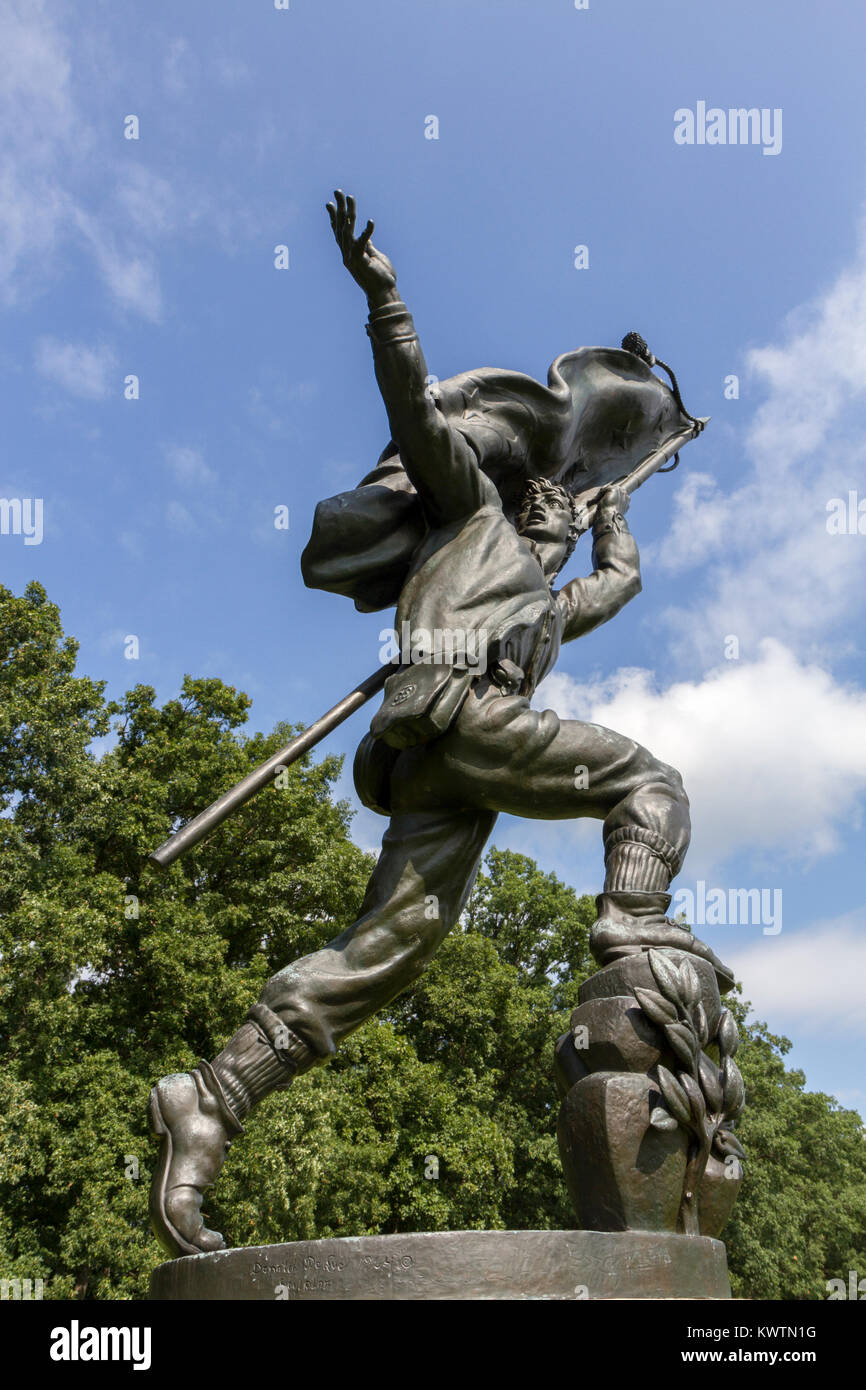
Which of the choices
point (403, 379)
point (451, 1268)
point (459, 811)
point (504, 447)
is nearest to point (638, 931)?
point (459, 811)

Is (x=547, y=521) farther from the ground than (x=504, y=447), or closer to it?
closer to it

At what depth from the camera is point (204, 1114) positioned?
10.5 ft

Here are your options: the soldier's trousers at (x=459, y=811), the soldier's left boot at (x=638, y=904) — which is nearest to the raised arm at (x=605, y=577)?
the soldier's trousers at (x=459, y=811)

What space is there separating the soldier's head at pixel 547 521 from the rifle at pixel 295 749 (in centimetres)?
27

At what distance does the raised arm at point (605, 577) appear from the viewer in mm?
4477

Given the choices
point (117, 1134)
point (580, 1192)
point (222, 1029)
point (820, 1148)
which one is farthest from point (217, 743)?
point (820, 1148)

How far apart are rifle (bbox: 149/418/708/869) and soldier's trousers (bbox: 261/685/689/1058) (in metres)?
0.44

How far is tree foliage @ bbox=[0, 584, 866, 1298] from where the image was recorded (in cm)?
1503

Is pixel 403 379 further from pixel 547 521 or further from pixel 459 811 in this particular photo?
pixel 459 811

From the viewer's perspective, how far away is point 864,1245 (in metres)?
27.7

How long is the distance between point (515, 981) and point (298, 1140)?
7916mm

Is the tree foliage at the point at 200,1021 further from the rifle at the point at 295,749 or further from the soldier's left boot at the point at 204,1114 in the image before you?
the soldier's left boot at the point at 204,1114

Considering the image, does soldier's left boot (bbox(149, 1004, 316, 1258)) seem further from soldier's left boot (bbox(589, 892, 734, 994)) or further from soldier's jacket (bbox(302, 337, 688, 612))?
soldier's jacket (bbox(302, 337, 688, 612))

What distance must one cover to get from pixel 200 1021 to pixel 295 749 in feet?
46.3
